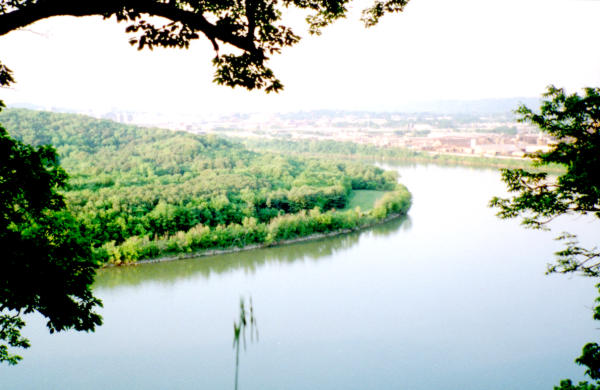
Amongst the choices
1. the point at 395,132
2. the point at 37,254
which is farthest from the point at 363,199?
the point at 395,132

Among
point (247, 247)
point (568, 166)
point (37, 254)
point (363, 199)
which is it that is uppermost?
point (568, 166)

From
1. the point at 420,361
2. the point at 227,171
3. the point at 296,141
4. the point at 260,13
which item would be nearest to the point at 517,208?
the point at 260,13

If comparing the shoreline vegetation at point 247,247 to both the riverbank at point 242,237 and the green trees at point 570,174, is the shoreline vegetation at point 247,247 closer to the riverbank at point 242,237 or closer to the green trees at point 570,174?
the riverbank at point 242,237

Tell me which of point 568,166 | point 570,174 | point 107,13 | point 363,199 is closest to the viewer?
point 107,13

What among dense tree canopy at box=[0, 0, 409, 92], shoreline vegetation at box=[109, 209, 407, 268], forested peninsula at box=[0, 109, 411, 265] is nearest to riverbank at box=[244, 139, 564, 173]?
forested peninsula at box=[0, 109, 411, 265]

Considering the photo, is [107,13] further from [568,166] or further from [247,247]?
[247,247]

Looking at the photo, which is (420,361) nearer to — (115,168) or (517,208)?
(517,208)
